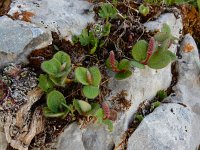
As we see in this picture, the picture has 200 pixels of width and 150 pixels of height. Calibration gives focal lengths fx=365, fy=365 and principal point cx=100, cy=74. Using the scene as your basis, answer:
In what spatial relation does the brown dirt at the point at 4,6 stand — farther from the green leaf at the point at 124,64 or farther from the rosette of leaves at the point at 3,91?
the green leaf at the point at 124,64

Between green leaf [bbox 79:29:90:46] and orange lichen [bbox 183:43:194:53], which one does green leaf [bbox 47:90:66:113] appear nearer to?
green leaf [bbox 79:29:90:46]

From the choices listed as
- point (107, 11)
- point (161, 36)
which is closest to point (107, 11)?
point (107, 11)

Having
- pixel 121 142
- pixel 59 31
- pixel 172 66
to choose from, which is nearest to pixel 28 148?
pixel 121 142

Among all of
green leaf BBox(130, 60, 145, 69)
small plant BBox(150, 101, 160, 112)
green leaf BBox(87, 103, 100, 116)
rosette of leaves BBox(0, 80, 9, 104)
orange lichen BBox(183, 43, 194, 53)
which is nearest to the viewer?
rosette of leaves BBox(0, 80, 9, 104)

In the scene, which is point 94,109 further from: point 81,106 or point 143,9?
point 143,9

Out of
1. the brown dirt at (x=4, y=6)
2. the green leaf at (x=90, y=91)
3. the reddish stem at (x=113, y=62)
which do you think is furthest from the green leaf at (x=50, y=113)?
the brown dirt at (x=4, y=6)

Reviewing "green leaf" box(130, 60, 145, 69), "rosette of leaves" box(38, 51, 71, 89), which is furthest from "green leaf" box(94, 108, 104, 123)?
"green leaf" box(130, 60, 145, 69)

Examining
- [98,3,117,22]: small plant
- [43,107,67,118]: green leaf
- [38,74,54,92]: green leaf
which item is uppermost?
[98,3,117,22]: small plant
